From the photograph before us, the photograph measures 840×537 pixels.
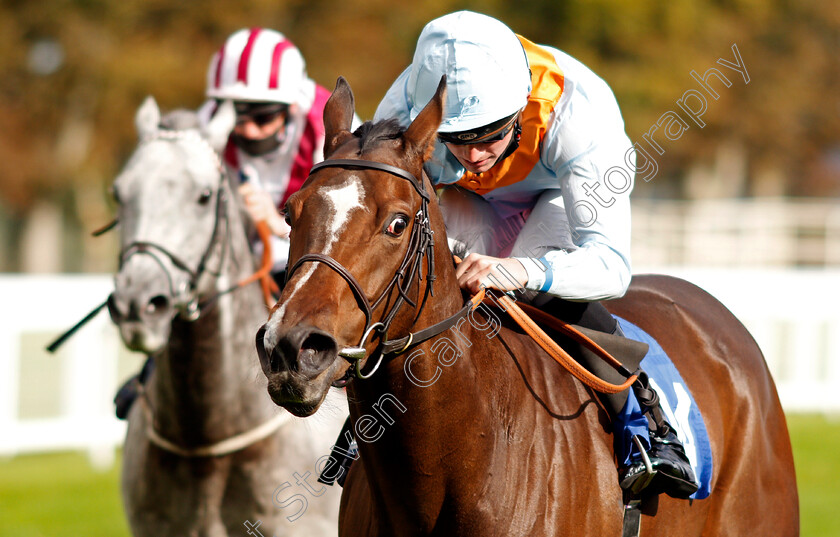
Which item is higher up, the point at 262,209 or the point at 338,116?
the point at 338,116

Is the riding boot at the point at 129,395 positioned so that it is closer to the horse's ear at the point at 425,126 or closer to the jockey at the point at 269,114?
the jockey at the point at 269,114

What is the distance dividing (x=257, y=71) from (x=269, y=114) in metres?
0.24

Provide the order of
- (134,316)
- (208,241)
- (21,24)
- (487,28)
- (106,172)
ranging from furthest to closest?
(106,172)
(21,24)
(208,241)
(134,316)
(487,28)

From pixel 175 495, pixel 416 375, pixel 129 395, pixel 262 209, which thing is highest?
pixel 416 375

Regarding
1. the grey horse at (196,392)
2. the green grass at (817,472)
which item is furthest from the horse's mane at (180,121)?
the green grass at (817,472)

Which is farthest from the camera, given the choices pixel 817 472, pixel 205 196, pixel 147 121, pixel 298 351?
pixel 817 472

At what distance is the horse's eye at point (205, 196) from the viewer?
4.41 meters

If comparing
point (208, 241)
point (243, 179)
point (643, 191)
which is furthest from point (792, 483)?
point (643, 191)

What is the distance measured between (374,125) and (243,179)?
9.82ft

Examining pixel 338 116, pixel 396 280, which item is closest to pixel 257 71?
pixel 338 116

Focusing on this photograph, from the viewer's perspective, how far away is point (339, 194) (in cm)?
238

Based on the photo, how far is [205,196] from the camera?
4426 millimetres

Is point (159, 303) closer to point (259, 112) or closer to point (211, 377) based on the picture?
point (211, 377)

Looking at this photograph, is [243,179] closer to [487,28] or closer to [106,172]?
[487,28]
